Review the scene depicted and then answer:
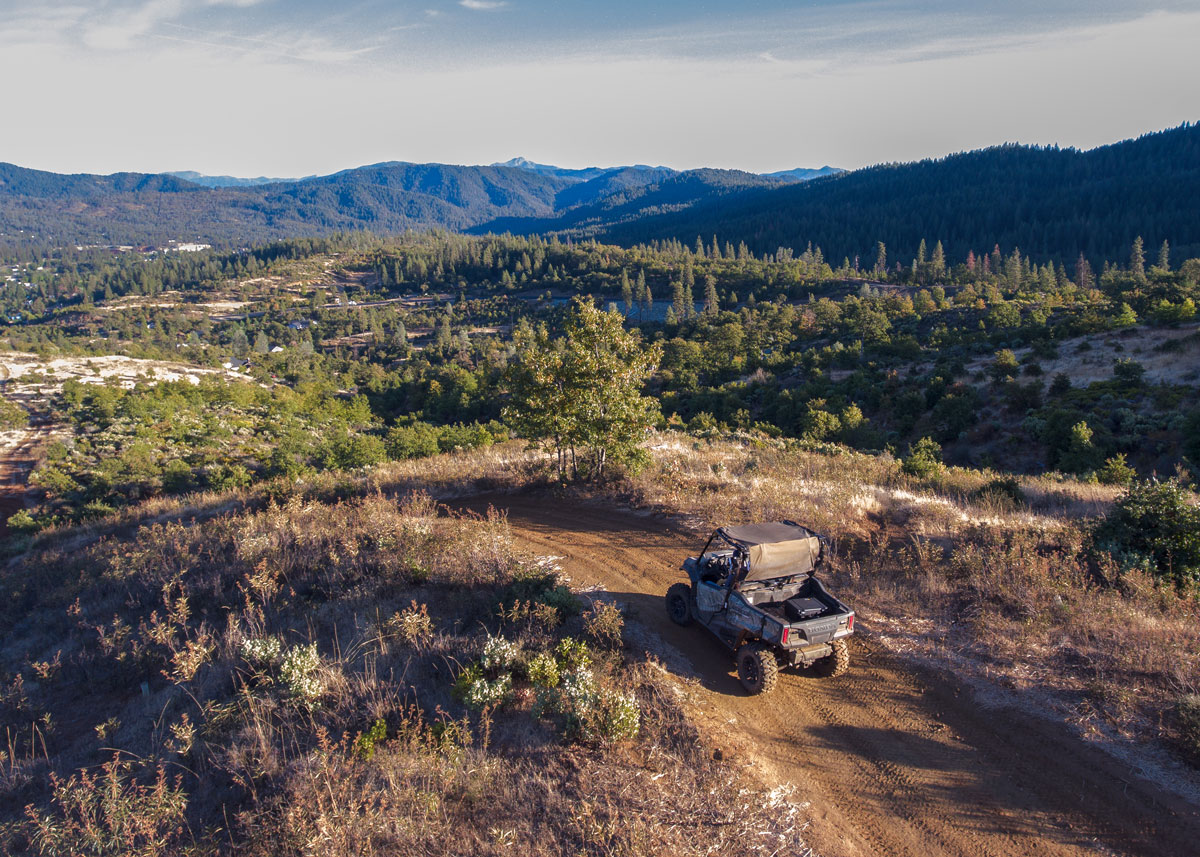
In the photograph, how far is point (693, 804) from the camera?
19.1 feet

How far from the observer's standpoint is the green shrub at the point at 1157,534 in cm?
927

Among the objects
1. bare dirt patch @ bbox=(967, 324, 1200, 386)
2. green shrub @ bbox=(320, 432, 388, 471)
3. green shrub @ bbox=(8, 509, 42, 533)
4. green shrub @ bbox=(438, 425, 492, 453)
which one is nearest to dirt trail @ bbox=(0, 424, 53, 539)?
green shrub @ bbox=(8, 509, 42, 533)

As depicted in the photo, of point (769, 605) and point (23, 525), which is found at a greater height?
point (769, 605)

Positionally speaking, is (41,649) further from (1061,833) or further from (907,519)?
(907,519)

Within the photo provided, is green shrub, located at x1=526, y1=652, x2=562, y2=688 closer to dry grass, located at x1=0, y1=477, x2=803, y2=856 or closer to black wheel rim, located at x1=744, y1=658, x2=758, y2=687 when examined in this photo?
dry grass, located at x1=0, y1=477, x2=803, y2=856

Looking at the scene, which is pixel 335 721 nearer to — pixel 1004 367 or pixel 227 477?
pixel 227 477

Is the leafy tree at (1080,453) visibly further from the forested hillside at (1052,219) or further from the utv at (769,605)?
the forested hillside at (1052,219)

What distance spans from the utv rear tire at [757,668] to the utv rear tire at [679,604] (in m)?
1.41

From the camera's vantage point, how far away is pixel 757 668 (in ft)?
24.5

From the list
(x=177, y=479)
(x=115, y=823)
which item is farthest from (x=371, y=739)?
(x=177, y=479)

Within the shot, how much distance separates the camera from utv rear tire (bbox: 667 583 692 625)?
29.8ft

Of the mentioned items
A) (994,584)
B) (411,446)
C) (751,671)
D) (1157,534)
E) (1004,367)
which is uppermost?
(1157,534)

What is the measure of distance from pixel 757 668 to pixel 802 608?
1.06m

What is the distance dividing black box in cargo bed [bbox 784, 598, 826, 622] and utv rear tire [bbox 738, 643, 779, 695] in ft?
2.02
